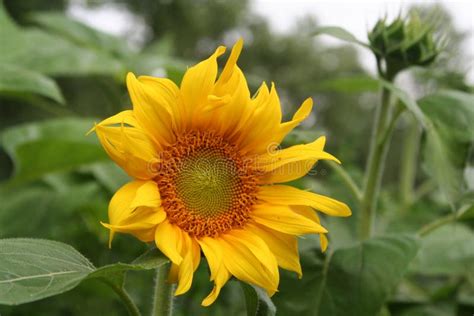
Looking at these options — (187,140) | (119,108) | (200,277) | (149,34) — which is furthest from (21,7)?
(187,140)

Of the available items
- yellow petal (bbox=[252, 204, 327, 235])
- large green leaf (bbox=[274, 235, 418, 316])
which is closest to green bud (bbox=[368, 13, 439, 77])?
large green leaf (bbox=[274, 235, 418, 316])

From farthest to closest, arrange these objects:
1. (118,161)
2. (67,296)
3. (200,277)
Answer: (67,296)
(200,277)
(118,161)

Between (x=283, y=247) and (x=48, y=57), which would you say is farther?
(x=48, y=57)

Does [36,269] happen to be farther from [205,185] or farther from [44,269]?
[205,185]

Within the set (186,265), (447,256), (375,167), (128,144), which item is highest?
(128,144)

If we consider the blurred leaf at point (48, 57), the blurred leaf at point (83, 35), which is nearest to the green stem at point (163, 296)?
the blurred leaf at point (48, 57)

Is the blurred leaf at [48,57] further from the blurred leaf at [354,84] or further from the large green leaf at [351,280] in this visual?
the large green leaf at [351,280]

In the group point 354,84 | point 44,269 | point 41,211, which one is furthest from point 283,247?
point 41,211

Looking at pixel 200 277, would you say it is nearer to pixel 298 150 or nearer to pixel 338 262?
pixel 338 262
